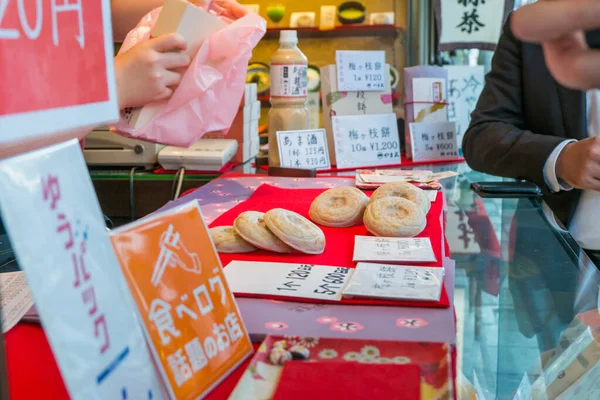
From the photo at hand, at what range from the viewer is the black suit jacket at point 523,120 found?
5.34 feet

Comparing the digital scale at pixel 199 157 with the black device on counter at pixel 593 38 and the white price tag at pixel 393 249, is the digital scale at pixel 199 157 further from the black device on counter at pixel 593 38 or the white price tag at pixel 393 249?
the black device on counter at pixel 593 38

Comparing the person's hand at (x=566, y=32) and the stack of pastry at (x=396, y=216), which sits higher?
the person's hand at (x=566, y=32)

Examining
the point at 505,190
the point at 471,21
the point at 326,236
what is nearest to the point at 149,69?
the point at 326,236

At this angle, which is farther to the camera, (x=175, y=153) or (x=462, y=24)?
(x=462, y=24)

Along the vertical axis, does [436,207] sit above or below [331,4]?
below

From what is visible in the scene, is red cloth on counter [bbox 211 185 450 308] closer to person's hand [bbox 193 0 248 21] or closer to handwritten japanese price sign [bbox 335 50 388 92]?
person's hand [bbox 193 0 248 21]

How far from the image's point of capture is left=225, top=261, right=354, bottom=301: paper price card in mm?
830

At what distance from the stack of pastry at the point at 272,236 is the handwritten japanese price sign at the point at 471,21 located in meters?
2.08

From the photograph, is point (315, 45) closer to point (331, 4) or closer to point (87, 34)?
point (331, 4)

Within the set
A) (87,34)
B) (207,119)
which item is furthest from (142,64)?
(87,34)

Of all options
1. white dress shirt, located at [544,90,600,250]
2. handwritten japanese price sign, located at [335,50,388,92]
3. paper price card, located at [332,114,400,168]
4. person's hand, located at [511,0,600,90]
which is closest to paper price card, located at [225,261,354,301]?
person's hand, located at [511,0,600,90]

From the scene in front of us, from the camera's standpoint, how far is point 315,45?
3.93 meters

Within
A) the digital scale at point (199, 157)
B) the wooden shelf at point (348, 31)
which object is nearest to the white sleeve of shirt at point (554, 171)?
the digital scale at point (199, 157)

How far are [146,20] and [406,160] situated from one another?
1269mm
